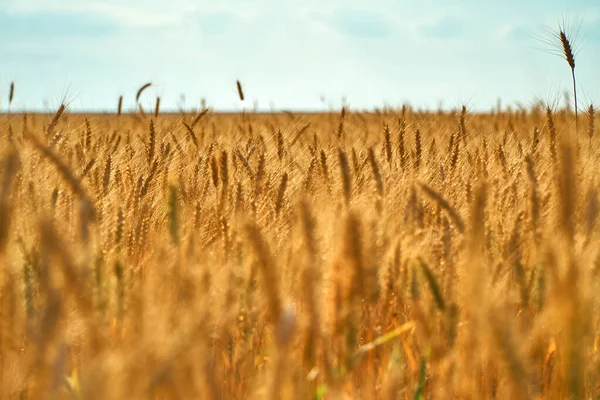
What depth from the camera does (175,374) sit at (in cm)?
63

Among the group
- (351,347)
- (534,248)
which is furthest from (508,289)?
(351,347)

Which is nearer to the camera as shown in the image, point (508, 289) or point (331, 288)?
point (331, 288)

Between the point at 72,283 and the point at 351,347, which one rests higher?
the point at 72,283

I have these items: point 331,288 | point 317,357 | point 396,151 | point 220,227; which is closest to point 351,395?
point 317,357

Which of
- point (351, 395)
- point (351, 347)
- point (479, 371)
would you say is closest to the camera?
point (351, 347)

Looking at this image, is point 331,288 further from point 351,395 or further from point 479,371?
point 479,371

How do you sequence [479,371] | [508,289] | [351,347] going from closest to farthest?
[351,347], [479,371], [508,289]

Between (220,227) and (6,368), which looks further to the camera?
(220,227)

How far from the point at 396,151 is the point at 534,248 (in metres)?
1.30

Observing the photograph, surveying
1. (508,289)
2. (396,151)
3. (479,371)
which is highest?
(396,151)

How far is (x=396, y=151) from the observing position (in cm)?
249

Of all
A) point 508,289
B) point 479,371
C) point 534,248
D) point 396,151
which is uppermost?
point 396,151

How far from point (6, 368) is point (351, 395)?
583 millimetres

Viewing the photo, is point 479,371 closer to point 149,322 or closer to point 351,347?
point 351,347
